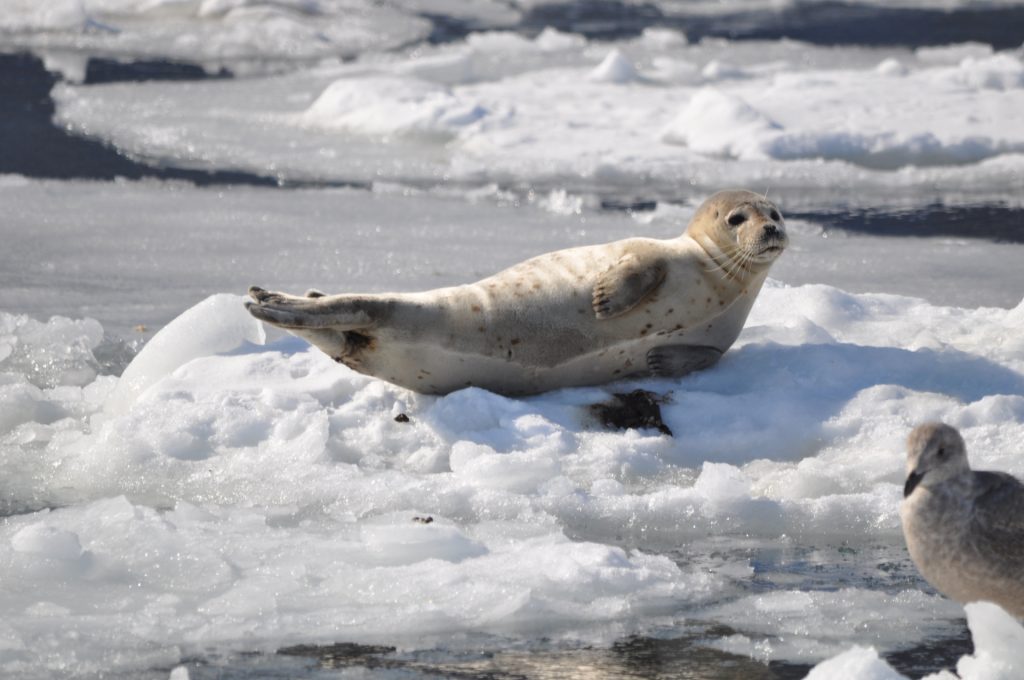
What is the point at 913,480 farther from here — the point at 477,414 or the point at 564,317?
the point at 564,317

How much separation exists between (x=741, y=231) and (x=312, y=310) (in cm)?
145

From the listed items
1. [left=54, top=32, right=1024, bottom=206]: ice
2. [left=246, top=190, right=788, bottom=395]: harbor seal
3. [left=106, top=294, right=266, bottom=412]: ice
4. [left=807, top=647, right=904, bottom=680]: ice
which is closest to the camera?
[left=807, top=647, right=904, bottom=680]: ice

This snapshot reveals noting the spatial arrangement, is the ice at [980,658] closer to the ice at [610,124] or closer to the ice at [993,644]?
the ice at [993,644]

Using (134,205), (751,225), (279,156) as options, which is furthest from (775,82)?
(751,225)

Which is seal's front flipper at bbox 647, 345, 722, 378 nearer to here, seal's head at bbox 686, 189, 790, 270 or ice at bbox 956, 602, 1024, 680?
seal's head at bbox 686, 189, 790, 270

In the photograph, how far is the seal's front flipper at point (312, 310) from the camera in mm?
4969

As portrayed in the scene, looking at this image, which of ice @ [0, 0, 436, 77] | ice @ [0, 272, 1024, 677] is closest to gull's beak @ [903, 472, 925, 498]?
ice @ [0, 272, 1024, 677]

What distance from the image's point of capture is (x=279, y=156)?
412 inches

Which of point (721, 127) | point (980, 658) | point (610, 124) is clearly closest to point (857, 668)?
point (980, 658)

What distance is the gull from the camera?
10.4 feet

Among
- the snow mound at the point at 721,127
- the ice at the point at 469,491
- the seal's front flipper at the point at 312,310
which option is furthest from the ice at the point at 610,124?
the seal's front flipper at the point at 312,310

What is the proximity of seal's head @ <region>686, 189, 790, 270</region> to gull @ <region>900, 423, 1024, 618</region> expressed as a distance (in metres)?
2.10

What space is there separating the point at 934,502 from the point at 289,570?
1635 millimetres

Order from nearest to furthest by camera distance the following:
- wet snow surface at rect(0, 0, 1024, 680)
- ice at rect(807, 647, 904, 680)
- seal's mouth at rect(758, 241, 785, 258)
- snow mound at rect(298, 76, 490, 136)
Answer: ice at rect(807, 647, 904, 680) → wet snow surface at rect(0, 0, 1024, 680) → seal's mouth at rect(758, 241, 785, 258) → snow mound at rect(298, 76, 490, 136)
